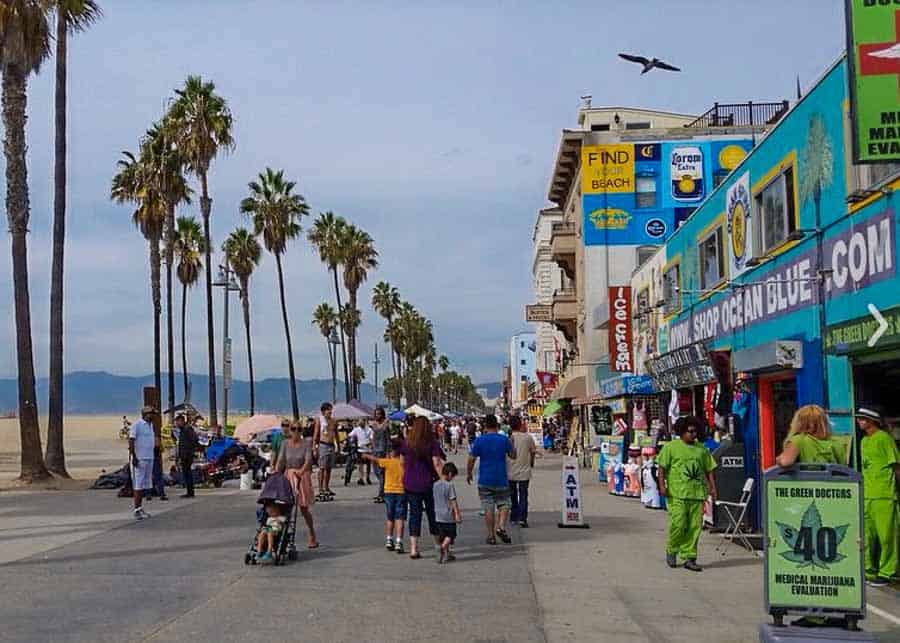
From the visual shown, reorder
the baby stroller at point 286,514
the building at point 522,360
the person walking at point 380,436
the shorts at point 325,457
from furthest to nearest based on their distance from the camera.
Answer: the building at point 522,360
the person walking at point 380,436
the shorts at point 325,457
the baby stroller at point 286,514

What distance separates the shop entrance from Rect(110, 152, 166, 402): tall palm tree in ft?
101

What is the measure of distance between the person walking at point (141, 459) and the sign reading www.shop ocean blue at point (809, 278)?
9797mm

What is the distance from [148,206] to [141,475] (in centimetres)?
2737

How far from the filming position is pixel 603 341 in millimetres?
40469

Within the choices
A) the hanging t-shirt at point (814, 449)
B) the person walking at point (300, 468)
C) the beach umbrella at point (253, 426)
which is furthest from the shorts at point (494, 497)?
the beach umbrella at point (253, 426)

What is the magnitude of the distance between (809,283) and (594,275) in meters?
27.3

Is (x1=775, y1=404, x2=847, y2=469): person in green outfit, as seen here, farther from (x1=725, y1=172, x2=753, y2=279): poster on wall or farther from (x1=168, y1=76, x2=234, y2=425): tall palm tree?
(x1=168, y1=76, x2=234, y2=425): tall palm tree

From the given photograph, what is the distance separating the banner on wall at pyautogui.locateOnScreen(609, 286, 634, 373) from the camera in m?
29.6

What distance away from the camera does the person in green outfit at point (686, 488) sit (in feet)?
37.9

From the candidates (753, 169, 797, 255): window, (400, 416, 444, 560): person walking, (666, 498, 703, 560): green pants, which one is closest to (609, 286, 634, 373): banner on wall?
(753, 169, 797, 255): window

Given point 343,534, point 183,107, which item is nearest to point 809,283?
point 343,534

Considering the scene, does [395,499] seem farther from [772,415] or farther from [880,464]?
[772,415]

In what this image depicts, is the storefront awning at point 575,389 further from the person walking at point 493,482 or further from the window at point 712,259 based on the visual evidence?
the person walking at point 493,482

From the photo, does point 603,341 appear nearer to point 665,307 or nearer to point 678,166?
point 678,166
